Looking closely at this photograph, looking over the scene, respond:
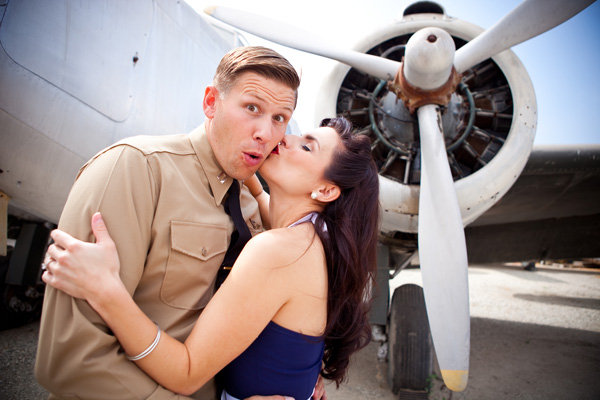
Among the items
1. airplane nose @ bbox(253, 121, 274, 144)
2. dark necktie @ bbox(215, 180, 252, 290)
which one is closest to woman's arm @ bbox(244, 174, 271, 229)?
dark necktie @ bbox(215, 180, 252, 290)

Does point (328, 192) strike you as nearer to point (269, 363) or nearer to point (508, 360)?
point (269, 363)

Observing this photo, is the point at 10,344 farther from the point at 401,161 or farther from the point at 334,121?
the point at 401,161

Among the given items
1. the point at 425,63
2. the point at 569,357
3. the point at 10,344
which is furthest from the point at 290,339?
the point at 569,357

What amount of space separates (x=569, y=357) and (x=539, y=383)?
5.78 ft

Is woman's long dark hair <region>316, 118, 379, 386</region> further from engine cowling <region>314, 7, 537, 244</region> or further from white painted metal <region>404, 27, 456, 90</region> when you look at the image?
engine cowling <region>314, 7, 537, 244</region>

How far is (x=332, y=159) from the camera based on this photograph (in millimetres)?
1473

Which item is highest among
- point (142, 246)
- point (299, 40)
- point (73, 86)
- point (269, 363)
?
point (299, 40)

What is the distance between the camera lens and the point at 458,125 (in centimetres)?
364

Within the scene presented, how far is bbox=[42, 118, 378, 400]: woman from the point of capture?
2.95 feet

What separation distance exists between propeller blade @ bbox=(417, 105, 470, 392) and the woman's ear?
1790mm

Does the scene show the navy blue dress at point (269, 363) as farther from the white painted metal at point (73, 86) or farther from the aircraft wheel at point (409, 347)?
the aircraft wheel at point (409, 347)

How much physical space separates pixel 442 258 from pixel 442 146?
40.7 inches

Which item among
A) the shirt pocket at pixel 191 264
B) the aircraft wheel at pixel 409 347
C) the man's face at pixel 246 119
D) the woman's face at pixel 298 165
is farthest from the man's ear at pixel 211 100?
the aircraft wheel at pixel 409 347

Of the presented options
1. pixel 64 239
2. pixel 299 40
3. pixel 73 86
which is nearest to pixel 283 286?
pixel 64 239
